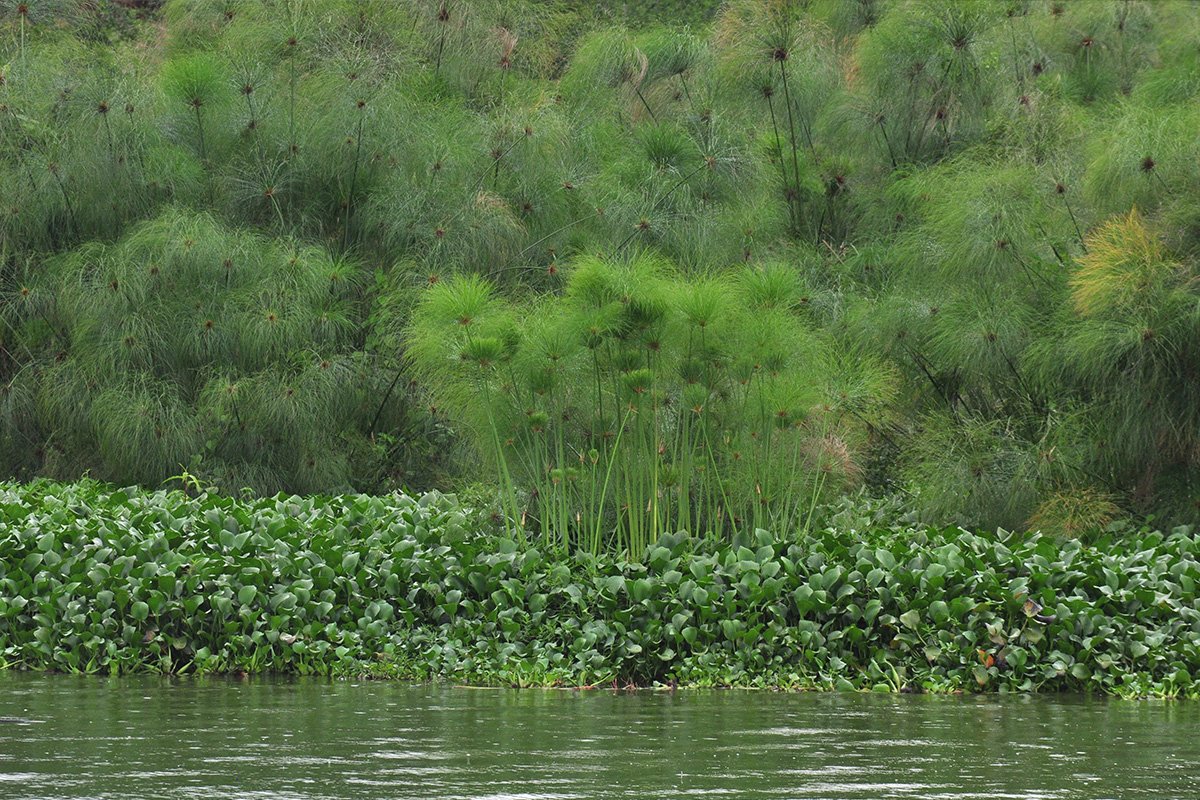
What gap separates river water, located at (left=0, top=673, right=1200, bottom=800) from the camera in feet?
12.8

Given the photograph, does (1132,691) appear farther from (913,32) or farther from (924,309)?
(913,32)

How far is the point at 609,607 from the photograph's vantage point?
6.66 m

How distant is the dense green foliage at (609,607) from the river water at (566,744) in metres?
0.27

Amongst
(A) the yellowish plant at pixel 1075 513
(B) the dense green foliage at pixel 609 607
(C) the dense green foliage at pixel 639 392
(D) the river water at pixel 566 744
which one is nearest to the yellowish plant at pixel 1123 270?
(A) the yellowish plant at pixel 1075 513

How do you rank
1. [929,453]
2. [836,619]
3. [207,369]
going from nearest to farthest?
[836,619], [929,453], [207,369]

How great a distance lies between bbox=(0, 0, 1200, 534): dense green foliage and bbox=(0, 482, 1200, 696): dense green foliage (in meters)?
0.55

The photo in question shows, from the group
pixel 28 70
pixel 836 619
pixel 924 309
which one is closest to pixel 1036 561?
pixel 836 619

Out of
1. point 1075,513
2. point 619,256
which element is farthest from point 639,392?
point 1075,513

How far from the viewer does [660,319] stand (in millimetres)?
6902

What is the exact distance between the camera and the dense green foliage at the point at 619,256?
24.3 feet

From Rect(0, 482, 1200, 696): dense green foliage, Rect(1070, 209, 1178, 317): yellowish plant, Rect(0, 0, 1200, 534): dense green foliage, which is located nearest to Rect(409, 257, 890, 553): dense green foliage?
Rect(0, 0, 1200, 534): dense green foliage

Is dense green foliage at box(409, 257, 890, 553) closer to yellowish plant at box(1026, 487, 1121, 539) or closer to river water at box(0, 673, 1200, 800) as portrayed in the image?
yellowish plant at box(1026, 487, 1121, 539)

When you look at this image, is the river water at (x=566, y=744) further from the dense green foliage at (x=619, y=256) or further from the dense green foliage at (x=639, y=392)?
the dense green foliage at (x=619, y=256)

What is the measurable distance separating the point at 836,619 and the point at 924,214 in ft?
16.1
